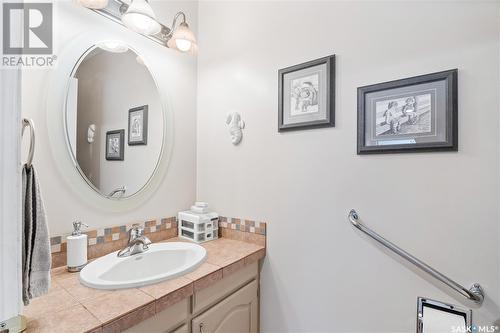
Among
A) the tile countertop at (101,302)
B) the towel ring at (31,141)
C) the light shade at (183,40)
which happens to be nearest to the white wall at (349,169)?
the light shade at (183,40)

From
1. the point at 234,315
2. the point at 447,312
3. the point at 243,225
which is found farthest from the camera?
the point at 243,225

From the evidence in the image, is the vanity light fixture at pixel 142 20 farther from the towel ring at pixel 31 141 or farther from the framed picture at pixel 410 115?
the framed picture at pixel 410 115

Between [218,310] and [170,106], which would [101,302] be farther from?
[170,106]

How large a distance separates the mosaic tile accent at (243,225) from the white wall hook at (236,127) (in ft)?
1.66

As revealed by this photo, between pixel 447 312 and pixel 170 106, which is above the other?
pixel 170 106

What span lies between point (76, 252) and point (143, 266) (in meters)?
0.32

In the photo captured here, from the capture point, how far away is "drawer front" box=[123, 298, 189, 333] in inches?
34.0

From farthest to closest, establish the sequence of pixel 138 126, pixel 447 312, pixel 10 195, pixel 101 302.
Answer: pixel 138 126, pixel 447 312, pixel 101 302, pixel 10 195

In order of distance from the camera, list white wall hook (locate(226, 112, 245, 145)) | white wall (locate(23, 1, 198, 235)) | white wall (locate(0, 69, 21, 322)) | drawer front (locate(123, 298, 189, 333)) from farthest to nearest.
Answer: white wall hook (locate(226, 112, 245, 145)) < white wall (locate(23, 1, 198, 235)) < drawer front (locate(123, 298, 189, 333)) < white wall (locate(0, 69, 21, 322))

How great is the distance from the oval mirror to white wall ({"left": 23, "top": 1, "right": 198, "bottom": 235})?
0.09 meters

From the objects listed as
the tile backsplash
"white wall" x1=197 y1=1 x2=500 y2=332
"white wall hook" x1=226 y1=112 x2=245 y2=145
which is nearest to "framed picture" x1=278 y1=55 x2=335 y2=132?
"white wall" x1=197 y1=1 x2=500 y2=332

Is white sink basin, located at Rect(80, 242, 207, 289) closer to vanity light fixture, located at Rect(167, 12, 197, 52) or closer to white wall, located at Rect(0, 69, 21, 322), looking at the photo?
white wall, located at Rect(0, 69, 21, 322)

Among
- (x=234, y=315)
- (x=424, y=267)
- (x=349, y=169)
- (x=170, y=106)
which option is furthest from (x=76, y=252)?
(x=424, y=267)

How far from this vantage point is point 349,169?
119cm
